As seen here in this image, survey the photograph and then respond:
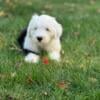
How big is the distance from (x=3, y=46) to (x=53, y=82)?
2.76m

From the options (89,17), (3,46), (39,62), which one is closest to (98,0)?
(89,17)

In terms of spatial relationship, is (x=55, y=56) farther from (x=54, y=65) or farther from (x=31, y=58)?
(x=54, y=65)

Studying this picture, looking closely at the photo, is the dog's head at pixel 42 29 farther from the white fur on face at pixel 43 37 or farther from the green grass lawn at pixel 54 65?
the green grass lawn at pixel 54 65

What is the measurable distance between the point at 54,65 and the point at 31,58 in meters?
0.98

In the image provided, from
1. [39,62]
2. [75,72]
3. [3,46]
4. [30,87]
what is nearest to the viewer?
[30,87]

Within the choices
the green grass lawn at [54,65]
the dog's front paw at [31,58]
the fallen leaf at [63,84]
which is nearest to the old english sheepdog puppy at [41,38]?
the dog's front paw at [31,58]

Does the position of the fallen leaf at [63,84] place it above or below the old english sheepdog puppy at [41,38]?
above

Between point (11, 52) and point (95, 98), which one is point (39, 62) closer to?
point (11, 52)

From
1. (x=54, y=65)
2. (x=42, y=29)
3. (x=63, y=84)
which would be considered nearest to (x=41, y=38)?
(x=42, y=29)

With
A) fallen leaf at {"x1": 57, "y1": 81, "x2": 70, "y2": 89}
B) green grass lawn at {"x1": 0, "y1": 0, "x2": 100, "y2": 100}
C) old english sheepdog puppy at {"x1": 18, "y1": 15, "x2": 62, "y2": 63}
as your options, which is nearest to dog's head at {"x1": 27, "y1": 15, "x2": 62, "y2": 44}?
old english sheepdog puppy at {"x1": 18, "y1": 15, "x2": 62, "y2": 63}

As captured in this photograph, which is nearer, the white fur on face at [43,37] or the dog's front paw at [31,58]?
the dog's front paw at [31,58]

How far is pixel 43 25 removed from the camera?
8484 millimetres

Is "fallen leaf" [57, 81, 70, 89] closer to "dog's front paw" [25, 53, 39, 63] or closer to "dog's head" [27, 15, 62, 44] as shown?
"dog's front paw" [25, 53, 39, 63]

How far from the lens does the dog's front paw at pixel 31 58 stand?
8.15 m
